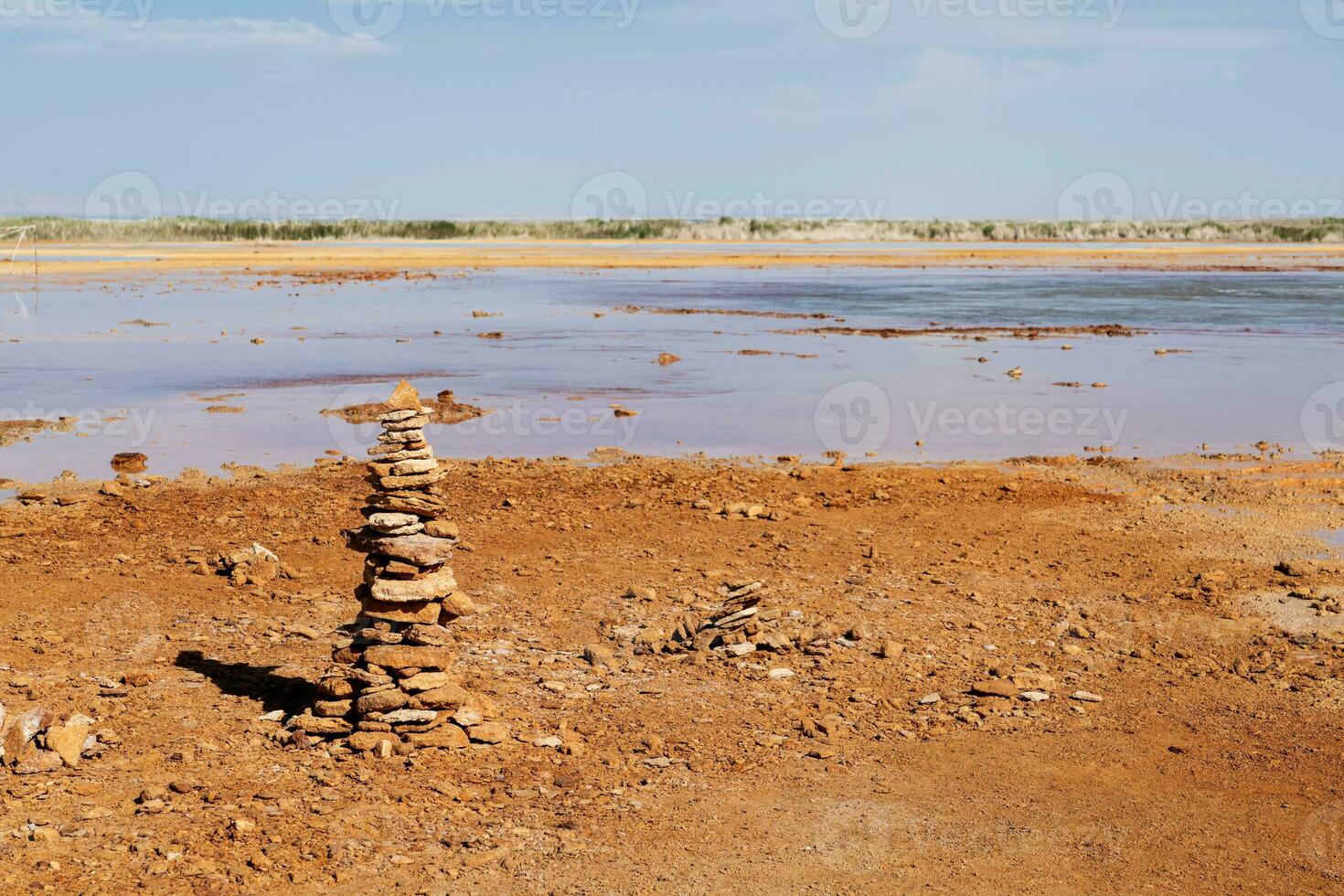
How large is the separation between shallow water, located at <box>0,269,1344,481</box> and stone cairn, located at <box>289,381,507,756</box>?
788cm

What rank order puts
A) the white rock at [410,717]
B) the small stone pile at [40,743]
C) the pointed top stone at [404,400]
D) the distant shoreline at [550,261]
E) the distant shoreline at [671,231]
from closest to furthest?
the small stone pile at [40,743] < the white rock at [410,717] < the pointed top stone at [404,400] < the distant shoreline at [550,261] < the distant shoreline at [671,231]

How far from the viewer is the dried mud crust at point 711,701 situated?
612 cm

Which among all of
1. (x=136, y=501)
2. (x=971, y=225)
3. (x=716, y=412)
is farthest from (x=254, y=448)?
(x=971, y=225)

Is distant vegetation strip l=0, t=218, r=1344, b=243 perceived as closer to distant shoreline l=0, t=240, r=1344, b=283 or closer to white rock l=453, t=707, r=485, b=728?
distant shoreline l=0, t=240, r=1344, b=283

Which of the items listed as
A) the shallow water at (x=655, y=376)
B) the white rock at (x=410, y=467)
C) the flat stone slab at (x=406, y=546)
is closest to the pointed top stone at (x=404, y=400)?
the white rock at (x=410, y=467)

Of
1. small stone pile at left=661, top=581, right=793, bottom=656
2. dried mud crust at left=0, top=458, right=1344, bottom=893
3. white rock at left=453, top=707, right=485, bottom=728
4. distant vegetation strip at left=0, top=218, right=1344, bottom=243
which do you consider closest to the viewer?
dried mud crust at left=0, top=458, right=1344, bottom=893

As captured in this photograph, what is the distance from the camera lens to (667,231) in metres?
138

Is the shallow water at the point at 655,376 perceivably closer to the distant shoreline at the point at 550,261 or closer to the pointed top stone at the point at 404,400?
the pointed top stone at the point at 404,400

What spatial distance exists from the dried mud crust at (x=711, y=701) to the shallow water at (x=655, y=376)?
3958 millimetres

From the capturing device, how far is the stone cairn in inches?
286

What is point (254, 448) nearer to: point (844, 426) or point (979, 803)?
point (844, 426)

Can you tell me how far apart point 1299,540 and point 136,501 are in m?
10.3

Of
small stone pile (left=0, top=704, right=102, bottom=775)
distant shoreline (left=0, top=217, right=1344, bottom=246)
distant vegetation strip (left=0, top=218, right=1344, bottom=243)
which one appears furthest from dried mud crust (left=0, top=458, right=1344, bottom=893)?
distant vegetation strip (left=0, top=218, right=1344, bottom=243)

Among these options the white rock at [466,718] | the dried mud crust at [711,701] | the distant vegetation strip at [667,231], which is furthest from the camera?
the distant vegetation strip at [667,231]
